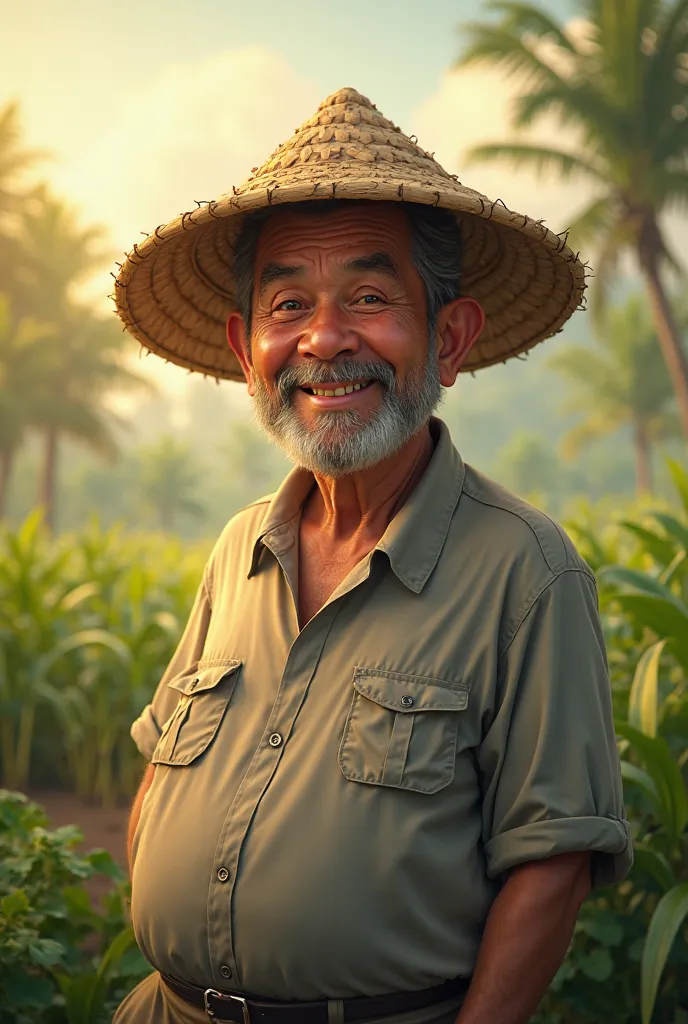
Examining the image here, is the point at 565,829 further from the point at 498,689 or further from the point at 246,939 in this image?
the point at 246,939

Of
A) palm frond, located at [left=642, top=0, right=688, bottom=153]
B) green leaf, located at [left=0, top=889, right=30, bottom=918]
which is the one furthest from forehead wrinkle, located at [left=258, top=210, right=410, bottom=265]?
palm frond, located at [left=642, top=0, right=688, bottom=153]

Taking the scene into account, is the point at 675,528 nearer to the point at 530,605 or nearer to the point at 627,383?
the point at 530,605

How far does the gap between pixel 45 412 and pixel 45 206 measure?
9.94 m

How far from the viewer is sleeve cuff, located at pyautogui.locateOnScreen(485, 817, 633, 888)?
4.41 ft

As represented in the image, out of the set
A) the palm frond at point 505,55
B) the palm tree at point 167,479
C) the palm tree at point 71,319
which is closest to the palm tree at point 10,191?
the palm tree at point 71,319

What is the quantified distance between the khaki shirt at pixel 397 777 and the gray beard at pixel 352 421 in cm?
16

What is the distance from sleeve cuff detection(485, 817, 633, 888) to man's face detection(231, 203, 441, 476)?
0.68 m

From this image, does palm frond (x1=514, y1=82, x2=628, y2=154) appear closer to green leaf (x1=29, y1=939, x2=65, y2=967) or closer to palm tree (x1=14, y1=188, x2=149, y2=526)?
green leaf (x1=29, y1=939, x2=65, y2=967)

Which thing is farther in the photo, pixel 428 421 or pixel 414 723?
pixel 428 421

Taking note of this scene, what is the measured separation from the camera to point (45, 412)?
32.1m

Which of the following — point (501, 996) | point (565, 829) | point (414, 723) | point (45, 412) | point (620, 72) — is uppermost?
point (620, 72)

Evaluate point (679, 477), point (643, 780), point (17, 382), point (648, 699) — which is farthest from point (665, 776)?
point (17, 382)

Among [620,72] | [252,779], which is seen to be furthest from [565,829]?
[620,72]

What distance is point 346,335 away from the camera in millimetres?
1645
